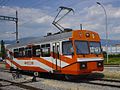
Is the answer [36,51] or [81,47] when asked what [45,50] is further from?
[81,47]

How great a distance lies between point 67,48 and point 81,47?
873 mm

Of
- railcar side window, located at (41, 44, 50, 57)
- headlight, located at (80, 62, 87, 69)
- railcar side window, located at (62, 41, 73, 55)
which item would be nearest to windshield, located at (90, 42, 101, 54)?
headlight, located at (80, 62, 87, 69)

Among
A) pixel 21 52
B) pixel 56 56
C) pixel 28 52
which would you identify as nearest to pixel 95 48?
pixel 56 56

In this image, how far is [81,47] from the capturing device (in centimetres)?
1783

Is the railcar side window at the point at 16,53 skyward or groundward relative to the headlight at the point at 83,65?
skyward

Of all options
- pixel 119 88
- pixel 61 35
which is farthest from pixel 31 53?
pixel 119 88

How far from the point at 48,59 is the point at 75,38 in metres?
3.30

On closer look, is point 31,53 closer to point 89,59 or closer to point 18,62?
point 18,62

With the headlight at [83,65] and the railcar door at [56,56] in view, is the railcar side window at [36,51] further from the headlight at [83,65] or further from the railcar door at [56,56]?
the headlight at [83,65]

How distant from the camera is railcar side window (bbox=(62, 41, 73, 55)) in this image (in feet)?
57.9

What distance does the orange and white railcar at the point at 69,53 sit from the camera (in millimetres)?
17406

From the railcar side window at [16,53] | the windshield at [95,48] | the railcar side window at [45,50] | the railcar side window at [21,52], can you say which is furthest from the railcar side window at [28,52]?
the windshield at [95,48]

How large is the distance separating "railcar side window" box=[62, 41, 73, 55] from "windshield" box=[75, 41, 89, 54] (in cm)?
39

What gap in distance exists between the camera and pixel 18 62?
2653 cm
